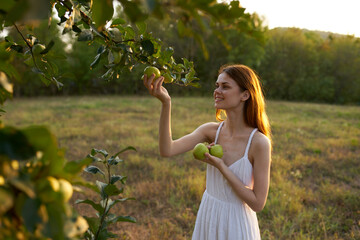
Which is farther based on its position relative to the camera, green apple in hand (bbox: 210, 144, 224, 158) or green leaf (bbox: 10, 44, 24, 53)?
green apple in hand (bbox: 210, 144, 224, 158)

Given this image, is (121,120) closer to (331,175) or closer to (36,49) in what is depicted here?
(331,175)

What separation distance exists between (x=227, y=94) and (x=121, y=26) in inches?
30.7

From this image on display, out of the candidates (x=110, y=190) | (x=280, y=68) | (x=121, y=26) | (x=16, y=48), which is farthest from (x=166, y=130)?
(x=280, y=68)

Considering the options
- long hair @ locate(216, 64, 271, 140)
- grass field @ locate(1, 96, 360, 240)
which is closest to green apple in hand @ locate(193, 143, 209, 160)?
long hair @ locate(216, 64, 271, 140)

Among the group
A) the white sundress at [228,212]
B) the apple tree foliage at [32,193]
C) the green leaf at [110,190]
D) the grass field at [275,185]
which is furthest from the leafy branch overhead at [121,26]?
the grass field at [275,185]

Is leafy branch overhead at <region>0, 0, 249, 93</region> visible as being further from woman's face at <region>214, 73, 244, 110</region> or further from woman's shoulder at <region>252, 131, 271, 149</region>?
woman's shoulder at <region>252, 131, 271, 149</region>

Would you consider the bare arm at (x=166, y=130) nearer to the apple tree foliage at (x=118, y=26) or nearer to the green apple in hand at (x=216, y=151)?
the apple tree foliage at (x=118, y=26)

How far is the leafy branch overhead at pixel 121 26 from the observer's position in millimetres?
334

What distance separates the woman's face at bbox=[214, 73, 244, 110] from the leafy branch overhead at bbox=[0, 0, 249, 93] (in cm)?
43

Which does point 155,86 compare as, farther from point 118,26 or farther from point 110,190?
point 110,190

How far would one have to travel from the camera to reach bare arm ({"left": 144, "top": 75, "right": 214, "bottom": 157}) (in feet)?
4.18

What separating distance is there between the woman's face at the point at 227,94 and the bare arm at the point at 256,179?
28 cm

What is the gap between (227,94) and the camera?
1.56m

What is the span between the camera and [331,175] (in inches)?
163
